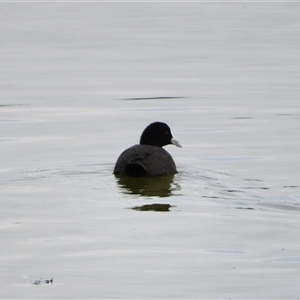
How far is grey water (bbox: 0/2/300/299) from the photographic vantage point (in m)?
8.73

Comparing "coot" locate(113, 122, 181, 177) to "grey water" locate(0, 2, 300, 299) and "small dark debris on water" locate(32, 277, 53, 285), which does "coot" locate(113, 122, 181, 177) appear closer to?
"grey water" locate(0, 2, 300, 299)

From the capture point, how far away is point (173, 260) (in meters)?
9.05

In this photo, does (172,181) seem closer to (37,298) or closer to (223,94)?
(37,298)

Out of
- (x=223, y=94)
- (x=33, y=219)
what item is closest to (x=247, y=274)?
(x=33, y=219)

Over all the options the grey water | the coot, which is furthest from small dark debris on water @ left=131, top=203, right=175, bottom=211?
the coot

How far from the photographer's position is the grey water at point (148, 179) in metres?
8.73

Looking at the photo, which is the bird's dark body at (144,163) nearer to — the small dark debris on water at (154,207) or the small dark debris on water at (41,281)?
the small dark debris on water at (154,207)

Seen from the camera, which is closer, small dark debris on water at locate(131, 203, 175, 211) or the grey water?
the grey water

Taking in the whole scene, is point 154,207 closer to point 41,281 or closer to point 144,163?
point 144,163

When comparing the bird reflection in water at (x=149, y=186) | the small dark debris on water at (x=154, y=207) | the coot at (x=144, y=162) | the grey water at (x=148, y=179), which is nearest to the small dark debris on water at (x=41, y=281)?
the grey water at (x=148, y=179)

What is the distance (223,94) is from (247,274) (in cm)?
1103

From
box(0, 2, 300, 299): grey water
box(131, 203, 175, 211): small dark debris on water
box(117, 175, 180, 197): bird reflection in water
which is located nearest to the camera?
box(0, 2, 300, 299): grey water

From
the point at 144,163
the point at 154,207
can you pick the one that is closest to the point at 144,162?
the point at 144,163

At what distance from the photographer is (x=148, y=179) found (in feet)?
43.1
